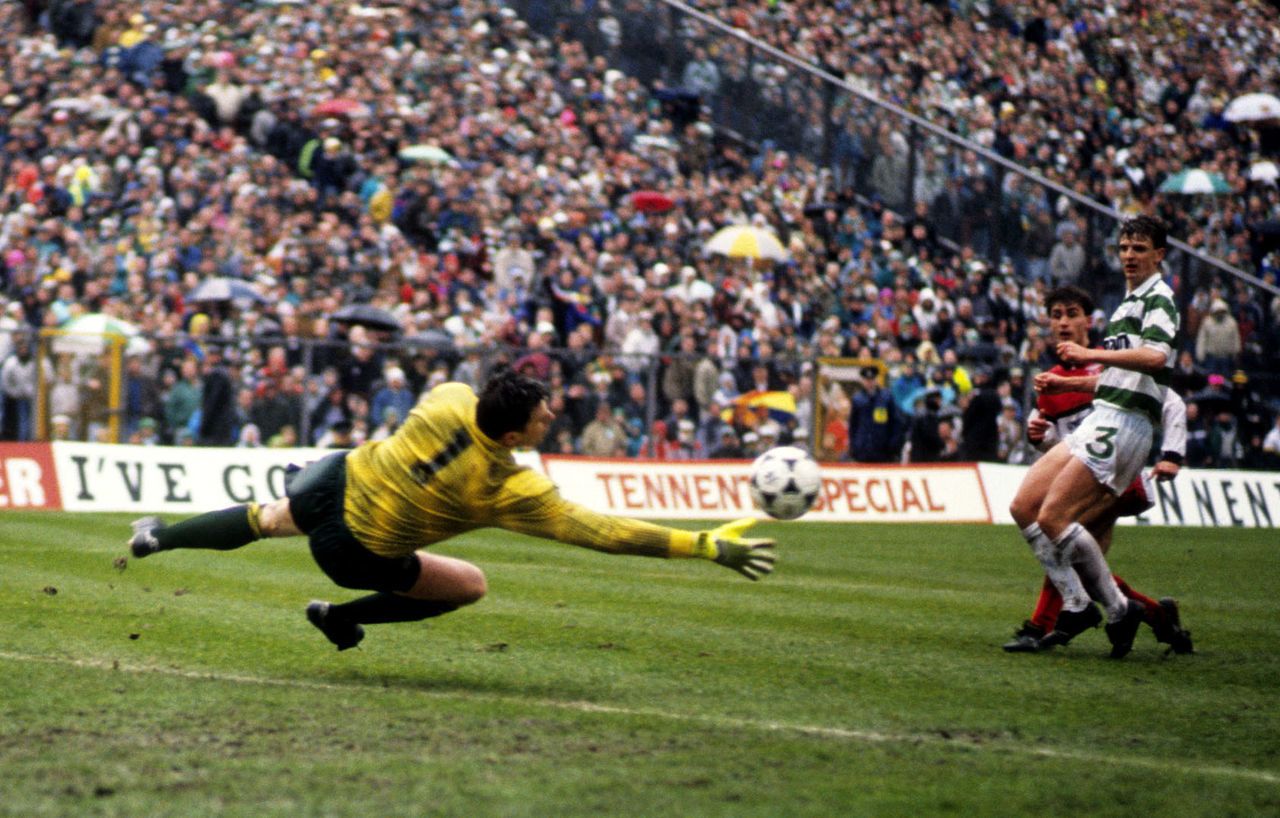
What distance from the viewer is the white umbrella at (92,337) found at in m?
21.5

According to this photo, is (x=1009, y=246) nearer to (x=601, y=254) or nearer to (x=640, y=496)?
(x=601, y=254)

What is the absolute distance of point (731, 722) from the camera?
23.8 feet

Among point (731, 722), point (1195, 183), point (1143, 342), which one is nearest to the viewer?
point (731, 722)

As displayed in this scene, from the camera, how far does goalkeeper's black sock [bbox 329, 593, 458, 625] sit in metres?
8.45

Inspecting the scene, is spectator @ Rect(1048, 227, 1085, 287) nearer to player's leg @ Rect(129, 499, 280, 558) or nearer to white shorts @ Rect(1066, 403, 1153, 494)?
white shorts @ Rect(1066, 403, 1153, 494)

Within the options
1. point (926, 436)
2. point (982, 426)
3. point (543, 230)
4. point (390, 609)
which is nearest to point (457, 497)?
point (390, 609)

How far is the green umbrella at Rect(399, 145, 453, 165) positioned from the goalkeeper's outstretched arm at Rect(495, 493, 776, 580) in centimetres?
2037

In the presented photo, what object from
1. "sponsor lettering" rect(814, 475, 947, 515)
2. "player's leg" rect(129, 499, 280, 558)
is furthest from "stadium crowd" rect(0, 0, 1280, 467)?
"player's leg" rect(129, 499, 280, 558)

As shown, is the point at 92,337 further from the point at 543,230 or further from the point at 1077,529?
the point at 1077,529

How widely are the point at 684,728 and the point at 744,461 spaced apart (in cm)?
1647

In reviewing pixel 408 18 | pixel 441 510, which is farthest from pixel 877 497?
pixel 441 510

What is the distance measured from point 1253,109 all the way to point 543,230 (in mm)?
14251

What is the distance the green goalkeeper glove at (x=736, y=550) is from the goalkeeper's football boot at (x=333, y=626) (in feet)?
6.38

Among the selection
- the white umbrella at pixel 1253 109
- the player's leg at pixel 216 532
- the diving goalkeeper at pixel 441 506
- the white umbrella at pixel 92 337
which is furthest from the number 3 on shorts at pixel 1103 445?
the white umbrella at pixel 1253 109
